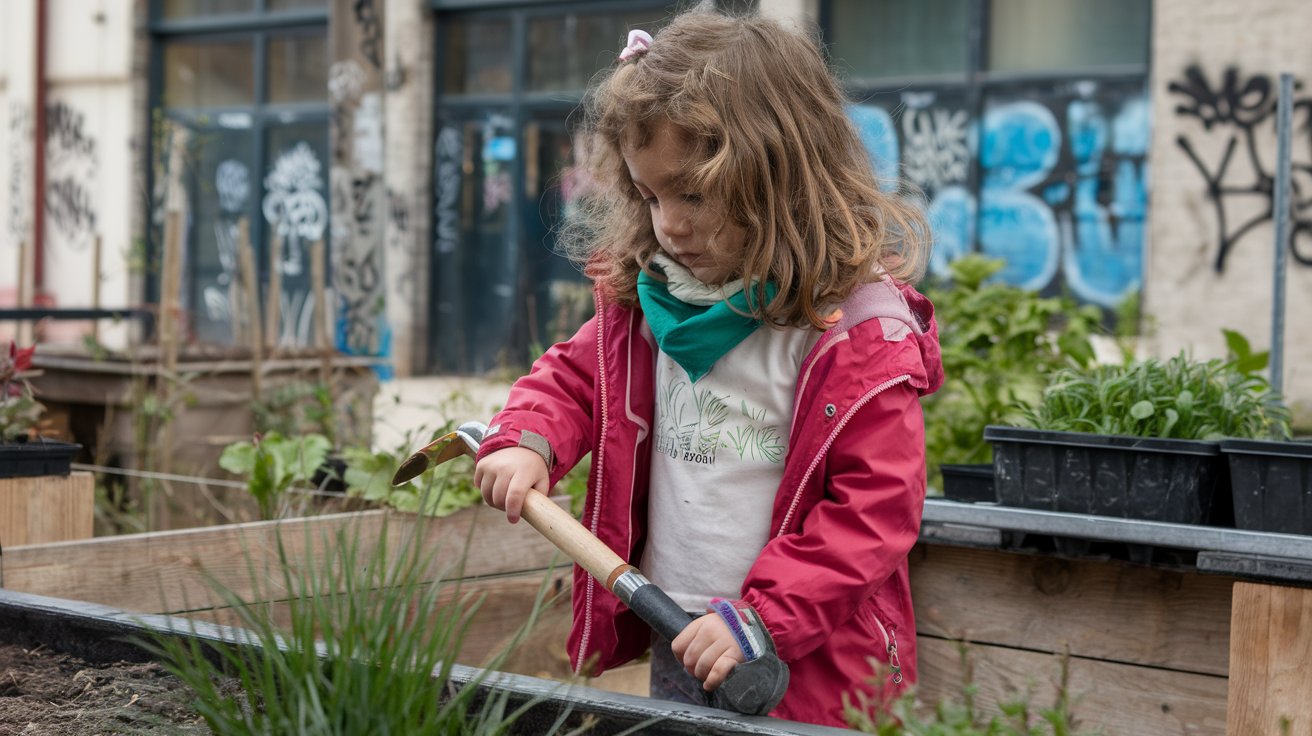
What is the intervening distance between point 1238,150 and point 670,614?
8214 millimetres

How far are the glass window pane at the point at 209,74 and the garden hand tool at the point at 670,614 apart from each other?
42.5ft

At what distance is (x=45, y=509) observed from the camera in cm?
296

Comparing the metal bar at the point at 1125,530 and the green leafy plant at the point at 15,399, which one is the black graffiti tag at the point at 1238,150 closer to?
the metal bar at the point at 1125,530

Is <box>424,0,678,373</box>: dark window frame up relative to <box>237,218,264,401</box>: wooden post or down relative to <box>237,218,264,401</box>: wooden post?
up

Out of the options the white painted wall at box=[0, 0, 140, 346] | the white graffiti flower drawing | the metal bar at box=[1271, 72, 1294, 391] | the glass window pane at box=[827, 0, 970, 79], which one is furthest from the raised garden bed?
the white painted wall at box=[0, 0, 140, 346]

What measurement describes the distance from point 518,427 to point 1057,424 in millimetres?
1013

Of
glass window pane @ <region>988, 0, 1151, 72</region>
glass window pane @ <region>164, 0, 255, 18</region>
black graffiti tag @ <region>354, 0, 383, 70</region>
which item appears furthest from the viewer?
glass window pane @ <region>164, 0, 255, 18</region>

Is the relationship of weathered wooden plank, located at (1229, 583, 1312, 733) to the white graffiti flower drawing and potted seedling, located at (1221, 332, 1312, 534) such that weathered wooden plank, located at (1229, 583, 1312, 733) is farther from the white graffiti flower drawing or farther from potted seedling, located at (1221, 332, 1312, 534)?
the white graffiti flower drawing

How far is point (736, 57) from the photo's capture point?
83.4 inches

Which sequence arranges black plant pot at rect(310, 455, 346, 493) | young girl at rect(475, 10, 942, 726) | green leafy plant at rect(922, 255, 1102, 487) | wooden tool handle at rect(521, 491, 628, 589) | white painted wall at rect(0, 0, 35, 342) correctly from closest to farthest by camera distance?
wooden tool handle at rect(521, 491, 628, 589)
young girl at rect(475, 10, 942, 726)
black plant pot at rect(310, 455, 346, 493)
green leafy plant at rect(922, 255, 1102, 487)
white painted wall at rect(0, 0, 35, 342)

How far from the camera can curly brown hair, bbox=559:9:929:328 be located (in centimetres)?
206

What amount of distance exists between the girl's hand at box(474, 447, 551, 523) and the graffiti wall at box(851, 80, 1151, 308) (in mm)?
7700

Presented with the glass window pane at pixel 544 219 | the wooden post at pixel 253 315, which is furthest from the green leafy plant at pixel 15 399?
the glass window pane at pixel 544 219

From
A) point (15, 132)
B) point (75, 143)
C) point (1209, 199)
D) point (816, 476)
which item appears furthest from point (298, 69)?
point (816, 476)
